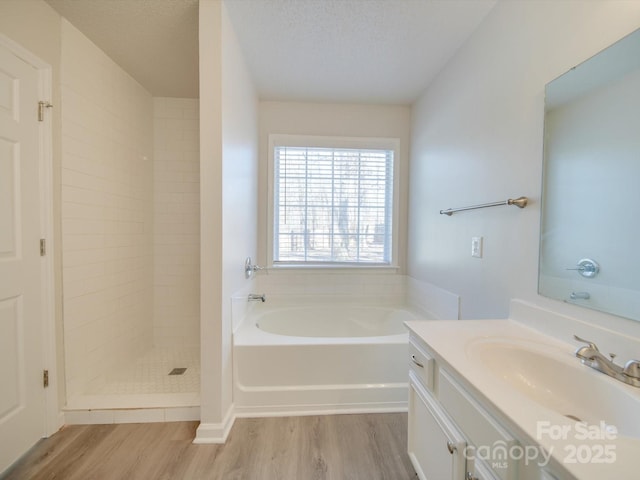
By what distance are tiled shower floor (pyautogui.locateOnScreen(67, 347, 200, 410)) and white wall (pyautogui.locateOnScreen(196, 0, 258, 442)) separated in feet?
0.94

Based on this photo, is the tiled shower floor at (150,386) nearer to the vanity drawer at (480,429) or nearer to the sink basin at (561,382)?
the vanity drawer at (480,429)

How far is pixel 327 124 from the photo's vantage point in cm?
260

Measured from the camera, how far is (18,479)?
1245mm

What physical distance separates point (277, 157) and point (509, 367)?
2.37 m

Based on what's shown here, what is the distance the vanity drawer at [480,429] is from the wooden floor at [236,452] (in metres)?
0.73

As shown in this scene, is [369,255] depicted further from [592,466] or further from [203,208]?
[592,466]

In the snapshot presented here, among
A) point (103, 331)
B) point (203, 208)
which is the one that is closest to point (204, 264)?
point (203, 208)

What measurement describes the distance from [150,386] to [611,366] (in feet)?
8.08

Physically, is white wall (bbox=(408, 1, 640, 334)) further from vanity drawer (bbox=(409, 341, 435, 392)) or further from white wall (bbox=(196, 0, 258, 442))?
white wall (bbox=(196, 0, 258, 442))

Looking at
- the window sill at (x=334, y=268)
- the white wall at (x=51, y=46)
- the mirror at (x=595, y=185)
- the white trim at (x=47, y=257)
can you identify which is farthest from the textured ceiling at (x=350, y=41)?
the window sill at (x=334, y=268)

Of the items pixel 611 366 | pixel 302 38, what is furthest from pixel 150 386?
pixel 302 38

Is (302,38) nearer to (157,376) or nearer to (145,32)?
(145,32)

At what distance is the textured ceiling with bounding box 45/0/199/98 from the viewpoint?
4.83ft

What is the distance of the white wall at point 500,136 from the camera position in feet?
3.43
